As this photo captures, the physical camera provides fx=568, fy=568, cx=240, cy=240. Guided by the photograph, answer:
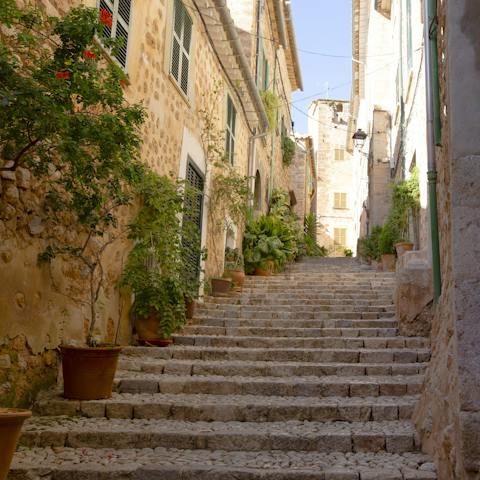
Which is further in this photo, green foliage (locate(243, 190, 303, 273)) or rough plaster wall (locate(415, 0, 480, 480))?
green foliage (locate(243, 190, 303, 273))

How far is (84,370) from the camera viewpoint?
457 centimetres

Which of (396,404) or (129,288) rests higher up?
(129,288)

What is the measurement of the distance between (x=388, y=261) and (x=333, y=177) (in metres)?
21.0

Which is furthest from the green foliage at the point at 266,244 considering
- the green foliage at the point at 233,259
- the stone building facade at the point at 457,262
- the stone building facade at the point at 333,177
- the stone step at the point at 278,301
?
the stone building facade at the point at 333,177

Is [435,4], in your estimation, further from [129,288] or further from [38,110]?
[129,288]

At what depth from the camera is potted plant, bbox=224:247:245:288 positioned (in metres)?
10.5

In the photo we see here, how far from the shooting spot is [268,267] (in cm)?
1254

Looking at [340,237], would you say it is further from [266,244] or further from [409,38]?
[409,38]

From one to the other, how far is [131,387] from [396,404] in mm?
2285

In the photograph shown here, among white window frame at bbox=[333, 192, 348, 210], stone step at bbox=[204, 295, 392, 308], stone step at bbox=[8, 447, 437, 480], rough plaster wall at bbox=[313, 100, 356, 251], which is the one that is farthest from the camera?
white window frame at bbox=[333, 192, 348, 210]

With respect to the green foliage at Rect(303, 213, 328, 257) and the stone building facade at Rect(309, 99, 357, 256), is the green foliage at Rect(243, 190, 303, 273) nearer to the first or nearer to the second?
the green foliage at Rect(303, 213, 328, 257)

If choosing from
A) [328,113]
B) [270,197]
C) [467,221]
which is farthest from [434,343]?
[328,113]

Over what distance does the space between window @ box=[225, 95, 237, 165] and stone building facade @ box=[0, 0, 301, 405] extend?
0.29 ft

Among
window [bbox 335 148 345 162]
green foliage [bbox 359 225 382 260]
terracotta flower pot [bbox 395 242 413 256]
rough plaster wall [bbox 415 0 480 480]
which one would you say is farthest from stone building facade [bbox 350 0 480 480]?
window [bbox 335 148 345 162]
